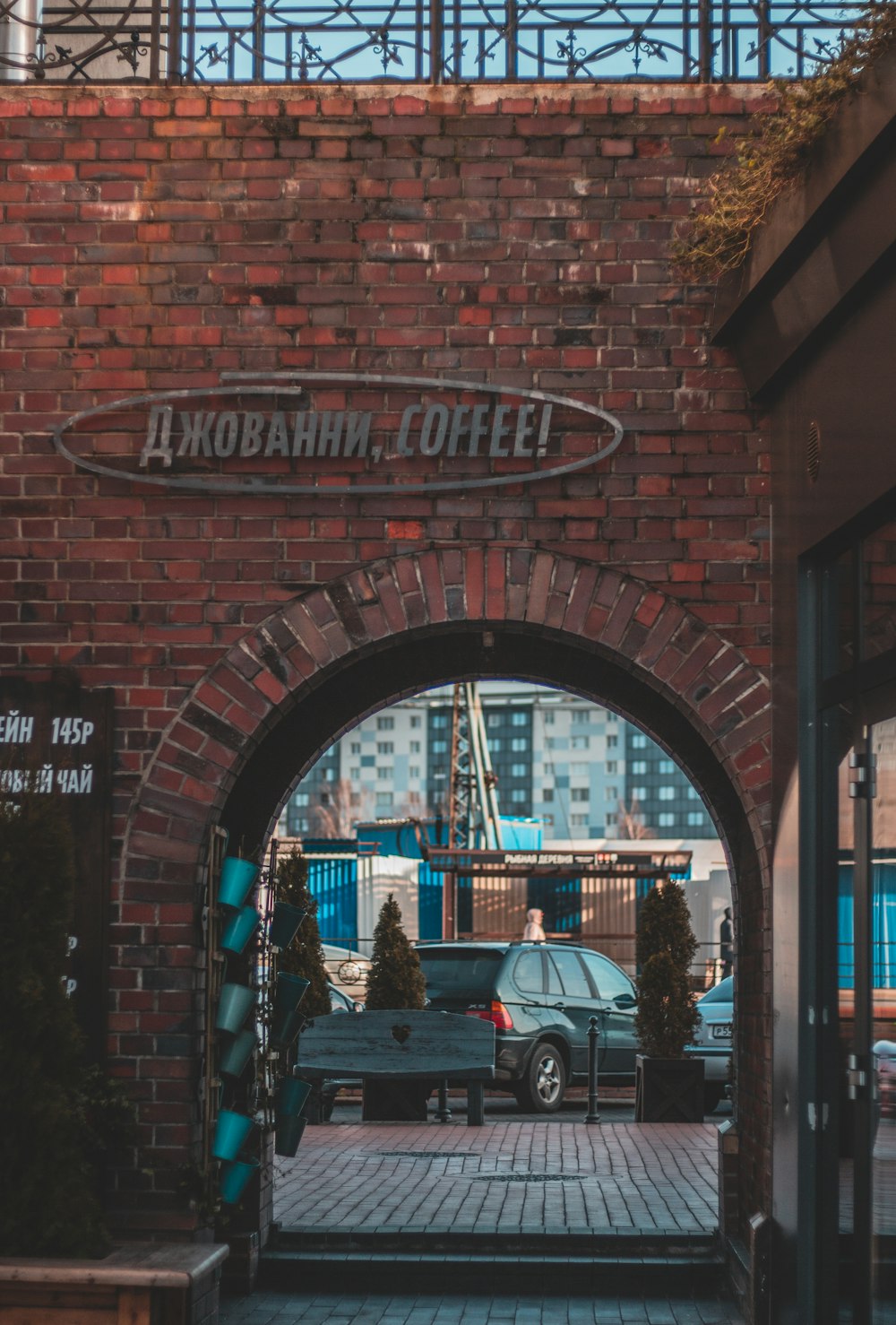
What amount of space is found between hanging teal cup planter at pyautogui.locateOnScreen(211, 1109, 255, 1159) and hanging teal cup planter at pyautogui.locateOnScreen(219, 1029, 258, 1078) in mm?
202

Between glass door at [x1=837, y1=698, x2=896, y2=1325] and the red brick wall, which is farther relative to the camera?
the red brick wall

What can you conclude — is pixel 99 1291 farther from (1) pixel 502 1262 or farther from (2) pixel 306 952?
(2) pixel 306 952

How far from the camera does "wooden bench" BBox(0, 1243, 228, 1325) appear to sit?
217 inches

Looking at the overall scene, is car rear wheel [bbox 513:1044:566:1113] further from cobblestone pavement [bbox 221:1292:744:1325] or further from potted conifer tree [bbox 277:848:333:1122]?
cobblestone pavement [bbox 221:1292:744:1325]

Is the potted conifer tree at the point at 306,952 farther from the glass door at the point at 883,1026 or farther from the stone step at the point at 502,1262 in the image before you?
the glass door at the point at 883,1026

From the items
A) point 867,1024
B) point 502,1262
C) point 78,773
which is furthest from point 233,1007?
point 867,1024

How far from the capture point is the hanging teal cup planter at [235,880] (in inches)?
271

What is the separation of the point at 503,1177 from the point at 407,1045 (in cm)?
275

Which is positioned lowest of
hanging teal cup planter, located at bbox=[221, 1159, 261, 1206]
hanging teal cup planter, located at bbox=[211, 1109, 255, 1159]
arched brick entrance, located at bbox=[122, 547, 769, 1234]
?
hanging teal cup planter, located at bbox=[221, 1159, 261, 1206]

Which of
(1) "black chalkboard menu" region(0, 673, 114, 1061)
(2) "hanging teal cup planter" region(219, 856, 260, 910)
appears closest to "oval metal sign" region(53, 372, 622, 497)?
(1) "black chalkboard menu" region(0, 673, 114, 1061)

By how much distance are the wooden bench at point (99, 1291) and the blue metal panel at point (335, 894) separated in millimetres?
24397

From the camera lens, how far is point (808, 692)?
6.44 meters

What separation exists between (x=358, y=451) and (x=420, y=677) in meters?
2.49

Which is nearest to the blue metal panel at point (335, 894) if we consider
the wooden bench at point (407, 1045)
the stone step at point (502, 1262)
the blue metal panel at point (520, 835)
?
the wooden bench at point (407, 1045)
